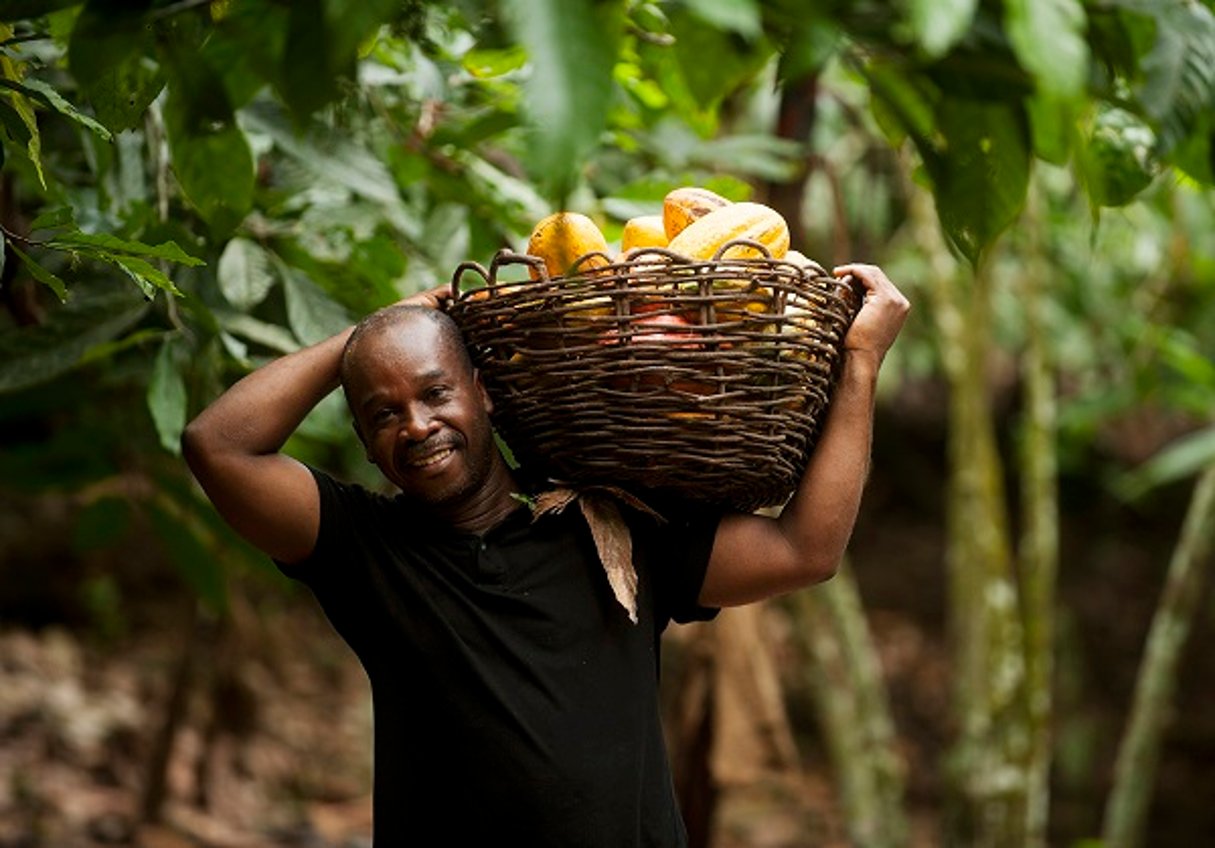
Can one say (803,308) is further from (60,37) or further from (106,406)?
(106,406)

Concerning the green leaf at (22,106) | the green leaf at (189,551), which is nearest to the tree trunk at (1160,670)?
the green leaf at (189,551)

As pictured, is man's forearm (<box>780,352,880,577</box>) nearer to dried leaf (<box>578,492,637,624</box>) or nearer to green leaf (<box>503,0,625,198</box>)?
dried leaf (<box>578,492,637,624</box>)

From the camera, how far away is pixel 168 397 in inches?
64.9

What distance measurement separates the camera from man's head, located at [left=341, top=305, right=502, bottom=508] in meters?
1.29

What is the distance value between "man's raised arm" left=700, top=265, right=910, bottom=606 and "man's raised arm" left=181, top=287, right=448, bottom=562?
36 centimetres

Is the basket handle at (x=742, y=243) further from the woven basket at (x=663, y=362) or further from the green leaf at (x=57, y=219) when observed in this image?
the green leaf at (x=57, y=219)

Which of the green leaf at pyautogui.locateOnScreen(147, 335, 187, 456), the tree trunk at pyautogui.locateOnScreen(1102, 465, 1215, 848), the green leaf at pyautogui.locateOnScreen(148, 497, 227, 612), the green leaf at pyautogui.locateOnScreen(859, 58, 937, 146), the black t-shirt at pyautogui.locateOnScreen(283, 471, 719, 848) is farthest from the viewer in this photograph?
the tree trunk at pyautogui.locateOnScreen(1102, 465, 1215, 848)

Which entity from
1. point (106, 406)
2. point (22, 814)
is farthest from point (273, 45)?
point (22, 814)

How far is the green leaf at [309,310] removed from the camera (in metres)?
1.70

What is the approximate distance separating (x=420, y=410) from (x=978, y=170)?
1.66 ft

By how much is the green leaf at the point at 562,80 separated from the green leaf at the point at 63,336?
1077 millimetres

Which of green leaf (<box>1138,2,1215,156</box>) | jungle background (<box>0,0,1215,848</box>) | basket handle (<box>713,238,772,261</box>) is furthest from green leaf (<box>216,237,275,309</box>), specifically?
green leaf (<box>1138,2,1215,156</box>)

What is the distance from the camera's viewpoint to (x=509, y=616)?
1.36 meters

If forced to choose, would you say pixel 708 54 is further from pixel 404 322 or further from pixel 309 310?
pixel 309 310
